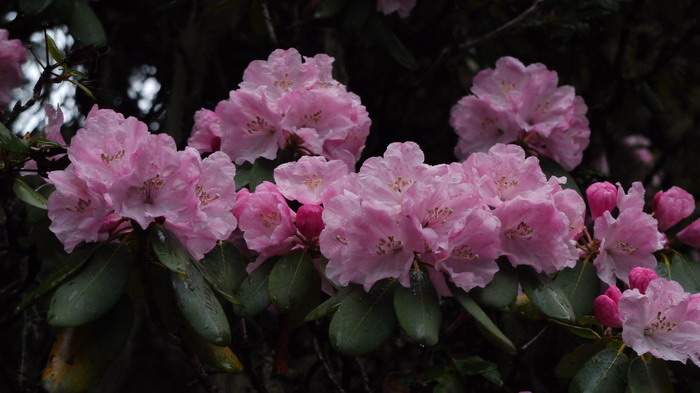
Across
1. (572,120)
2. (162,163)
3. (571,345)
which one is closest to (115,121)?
(162,163)

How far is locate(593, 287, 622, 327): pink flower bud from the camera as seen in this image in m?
1.24

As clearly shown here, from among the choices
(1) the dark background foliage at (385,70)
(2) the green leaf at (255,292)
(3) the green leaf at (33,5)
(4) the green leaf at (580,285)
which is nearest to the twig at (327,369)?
(1) the dark background foliage at (385,70)

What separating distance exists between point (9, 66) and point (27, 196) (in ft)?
2.27

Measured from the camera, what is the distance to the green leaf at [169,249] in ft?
3.45

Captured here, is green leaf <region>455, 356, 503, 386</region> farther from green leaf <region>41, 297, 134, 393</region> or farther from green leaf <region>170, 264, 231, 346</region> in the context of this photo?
green leaf <region>41, 297, 134, 393</region>

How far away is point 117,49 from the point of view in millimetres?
2805

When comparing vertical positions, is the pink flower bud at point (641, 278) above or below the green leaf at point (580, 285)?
above

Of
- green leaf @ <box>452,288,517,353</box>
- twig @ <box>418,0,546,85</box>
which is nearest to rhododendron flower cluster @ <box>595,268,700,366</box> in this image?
green leaf @ <box>452,288,517,353</box>

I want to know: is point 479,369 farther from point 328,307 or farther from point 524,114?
point 524,114

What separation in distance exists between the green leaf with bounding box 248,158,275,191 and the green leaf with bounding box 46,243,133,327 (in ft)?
1.19

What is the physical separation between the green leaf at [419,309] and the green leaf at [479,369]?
1.01ft

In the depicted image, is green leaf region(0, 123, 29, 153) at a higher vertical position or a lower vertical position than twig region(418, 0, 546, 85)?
higher

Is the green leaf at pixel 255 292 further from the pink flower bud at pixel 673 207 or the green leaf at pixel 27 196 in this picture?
the pink flower bud at pixel 673 207

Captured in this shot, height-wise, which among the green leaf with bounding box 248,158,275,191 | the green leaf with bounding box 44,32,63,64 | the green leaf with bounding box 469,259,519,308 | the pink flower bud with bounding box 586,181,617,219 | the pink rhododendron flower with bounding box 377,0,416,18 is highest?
the green leaf with bounding box 44,32,63,64
